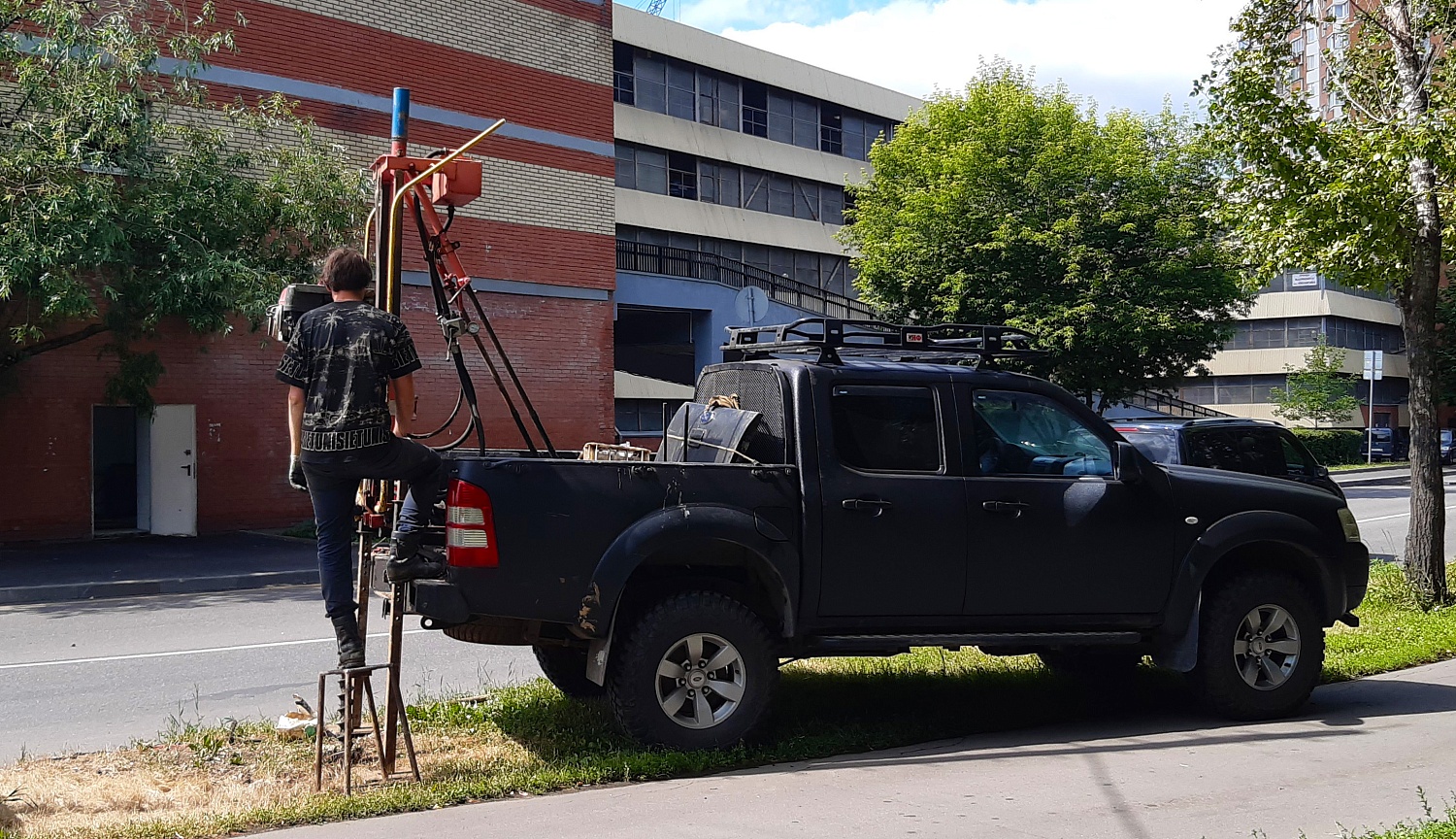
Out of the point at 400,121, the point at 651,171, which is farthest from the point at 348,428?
the point at 651,171

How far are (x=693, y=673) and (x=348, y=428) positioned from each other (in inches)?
77.2

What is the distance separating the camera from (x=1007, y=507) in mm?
6406

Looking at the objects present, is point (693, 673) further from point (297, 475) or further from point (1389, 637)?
point (1389, 637)

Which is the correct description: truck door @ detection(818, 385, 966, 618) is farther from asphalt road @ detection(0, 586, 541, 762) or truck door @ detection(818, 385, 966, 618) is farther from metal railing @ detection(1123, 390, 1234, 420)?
metal railing @ detection(1123, 390, 1234, 420)

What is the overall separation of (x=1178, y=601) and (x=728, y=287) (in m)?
26.4

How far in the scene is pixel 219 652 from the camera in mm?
9547

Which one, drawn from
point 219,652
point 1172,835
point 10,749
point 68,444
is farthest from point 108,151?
point 1172,835

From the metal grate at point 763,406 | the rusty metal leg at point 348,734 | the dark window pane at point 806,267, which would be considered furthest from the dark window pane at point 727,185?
the rusty metal leg at point 348,734

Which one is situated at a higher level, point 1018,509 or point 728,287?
point 728,287

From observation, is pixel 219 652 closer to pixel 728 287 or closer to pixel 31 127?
pixel 31 127

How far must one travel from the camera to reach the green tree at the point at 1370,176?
1070 cm

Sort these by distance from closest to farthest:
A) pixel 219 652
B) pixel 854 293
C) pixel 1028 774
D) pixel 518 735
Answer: pixel 1028 774 → pixel 518 735 → pixel 219 652 → pixel 854 293

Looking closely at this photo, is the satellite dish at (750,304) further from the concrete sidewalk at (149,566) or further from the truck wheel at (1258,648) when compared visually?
the truck wheel at (1258,648)

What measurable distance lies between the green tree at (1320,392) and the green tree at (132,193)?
44581mm
